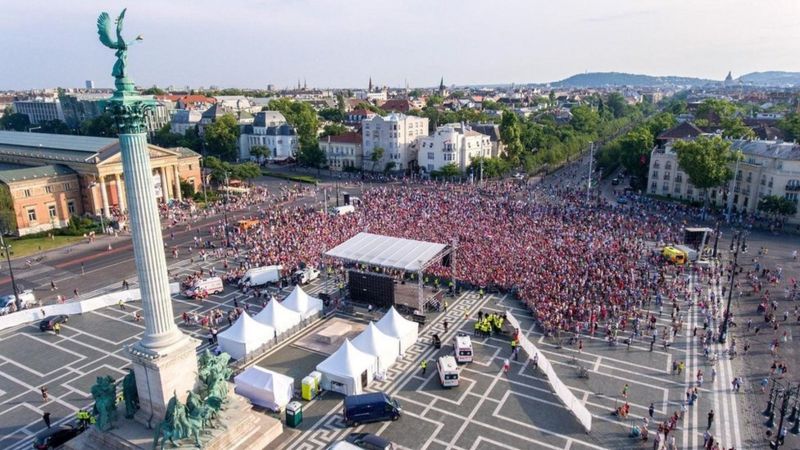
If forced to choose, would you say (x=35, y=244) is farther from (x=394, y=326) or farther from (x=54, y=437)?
(x=394, y=326)

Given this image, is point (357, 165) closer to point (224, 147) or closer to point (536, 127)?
point (224, 147)

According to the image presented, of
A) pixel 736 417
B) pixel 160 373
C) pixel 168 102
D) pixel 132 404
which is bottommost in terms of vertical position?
pixel 736 417

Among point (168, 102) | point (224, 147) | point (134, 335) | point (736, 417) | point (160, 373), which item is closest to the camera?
point (160, 373)

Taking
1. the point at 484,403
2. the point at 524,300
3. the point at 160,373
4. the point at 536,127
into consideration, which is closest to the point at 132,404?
the point at 160,373

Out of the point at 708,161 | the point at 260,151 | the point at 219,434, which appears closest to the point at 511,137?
the point at 708,161

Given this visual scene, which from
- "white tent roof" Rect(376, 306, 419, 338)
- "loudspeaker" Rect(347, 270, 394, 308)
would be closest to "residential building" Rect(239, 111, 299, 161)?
"loudspeaker" Rect(347, 270, 394, 308)

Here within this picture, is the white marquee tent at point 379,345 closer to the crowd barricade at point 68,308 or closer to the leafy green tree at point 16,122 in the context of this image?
the crowd barricade at point 68,308
